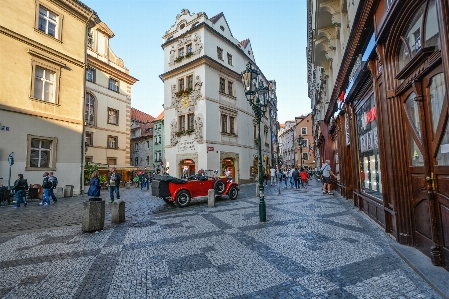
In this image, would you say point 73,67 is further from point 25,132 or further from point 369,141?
point 369,141

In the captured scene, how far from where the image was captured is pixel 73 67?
53.9 feet

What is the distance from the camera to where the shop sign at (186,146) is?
22.8 m

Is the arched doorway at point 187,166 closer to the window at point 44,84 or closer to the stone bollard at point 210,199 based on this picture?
the window at point 44,84

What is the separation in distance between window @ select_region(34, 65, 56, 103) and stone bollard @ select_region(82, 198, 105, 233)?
11.9 meters

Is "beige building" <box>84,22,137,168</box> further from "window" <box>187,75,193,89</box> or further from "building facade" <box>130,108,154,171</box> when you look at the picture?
"building facade" <box>130,108,154,171</box>

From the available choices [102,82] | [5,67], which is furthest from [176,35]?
[5,67]

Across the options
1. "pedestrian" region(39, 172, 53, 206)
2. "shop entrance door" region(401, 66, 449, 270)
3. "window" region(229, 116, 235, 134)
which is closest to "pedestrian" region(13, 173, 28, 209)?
"pedestrian" region(39, 172, 53, 206)

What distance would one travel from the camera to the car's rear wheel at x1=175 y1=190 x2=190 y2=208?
1106cm

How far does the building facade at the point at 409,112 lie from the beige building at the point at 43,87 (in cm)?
1683

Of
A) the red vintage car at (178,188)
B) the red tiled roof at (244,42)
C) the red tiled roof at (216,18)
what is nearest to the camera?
the red vintage car at (178,188)

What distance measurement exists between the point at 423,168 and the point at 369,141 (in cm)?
350

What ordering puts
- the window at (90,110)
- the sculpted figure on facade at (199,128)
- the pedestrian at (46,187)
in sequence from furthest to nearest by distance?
the window at (90,110) < the sculpted figure on facade at (199,128) < the pedestrian at (46,187)

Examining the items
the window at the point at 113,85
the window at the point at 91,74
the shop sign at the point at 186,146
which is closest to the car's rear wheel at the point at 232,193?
the shop sign at the point at 186,146

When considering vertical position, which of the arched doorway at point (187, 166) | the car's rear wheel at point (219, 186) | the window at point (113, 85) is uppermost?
the window at point (113, 85)
